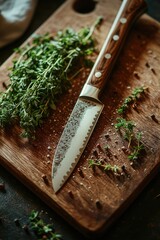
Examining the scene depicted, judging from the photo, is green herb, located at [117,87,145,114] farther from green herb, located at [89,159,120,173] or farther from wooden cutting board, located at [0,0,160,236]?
green herb, located at [89,159,120,173]

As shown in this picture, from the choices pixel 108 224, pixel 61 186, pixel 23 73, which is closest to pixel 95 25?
pixel 23 73

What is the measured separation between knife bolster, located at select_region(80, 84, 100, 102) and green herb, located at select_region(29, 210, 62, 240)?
0.68m

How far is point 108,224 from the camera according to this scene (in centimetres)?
205

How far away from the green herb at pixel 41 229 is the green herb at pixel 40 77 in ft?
1.42

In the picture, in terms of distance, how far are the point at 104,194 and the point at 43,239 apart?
0.36 metres

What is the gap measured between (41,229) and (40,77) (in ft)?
2.68

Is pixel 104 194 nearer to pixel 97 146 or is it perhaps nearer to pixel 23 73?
pixel 97 146

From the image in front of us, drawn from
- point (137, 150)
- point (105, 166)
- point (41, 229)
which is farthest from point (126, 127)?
point (41, 229)

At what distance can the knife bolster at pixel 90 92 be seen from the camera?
235cm

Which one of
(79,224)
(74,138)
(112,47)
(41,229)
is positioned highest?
(112,47)

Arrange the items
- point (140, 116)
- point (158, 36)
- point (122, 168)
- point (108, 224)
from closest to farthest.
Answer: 1. point (108, 224)
2. point (122, 168)
3. point (140, 116)
4. point (158, 36)

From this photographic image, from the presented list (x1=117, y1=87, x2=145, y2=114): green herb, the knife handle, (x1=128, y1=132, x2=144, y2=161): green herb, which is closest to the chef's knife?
the knife handle

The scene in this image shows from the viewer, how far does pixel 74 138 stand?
2.23 metres

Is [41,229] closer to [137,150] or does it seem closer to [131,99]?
[137,150]
